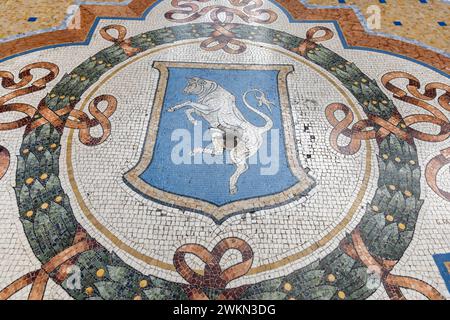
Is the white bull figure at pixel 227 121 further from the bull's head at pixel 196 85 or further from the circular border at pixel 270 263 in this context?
the circular border at pixel 270 263

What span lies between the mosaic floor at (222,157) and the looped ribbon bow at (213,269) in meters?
0.01

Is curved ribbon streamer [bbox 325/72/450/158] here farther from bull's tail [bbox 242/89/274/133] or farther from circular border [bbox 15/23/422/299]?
bull's tail [bbox 242/89/274/133]

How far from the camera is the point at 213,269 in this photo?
3236 millimetres

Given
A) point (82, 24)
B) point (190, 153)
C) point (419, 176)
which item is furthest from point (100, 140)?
point (419, 176)

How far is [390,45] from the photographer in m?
5.79

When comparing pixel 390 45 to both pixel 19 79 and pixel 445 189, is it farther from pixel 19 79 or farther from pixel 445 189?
pixel 19 79

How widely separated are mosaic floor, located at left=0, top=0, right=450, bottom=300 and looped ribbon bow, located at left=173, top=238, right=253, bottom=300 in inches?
0.6

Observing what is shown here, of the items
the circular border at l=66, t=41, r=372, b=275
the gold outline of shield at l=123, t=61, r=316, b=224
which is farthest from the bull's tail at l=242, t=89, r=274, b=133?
the circular border at l=66, t=41, r=372, b=275

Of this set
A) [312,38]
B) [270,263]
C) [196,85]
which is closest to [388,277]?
[270,263]

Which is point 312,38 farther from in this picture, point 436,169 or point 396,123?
point 436,169

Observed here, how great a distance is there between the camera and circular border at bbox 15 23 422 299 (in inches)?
122

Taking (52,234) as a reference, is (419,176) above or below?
above
